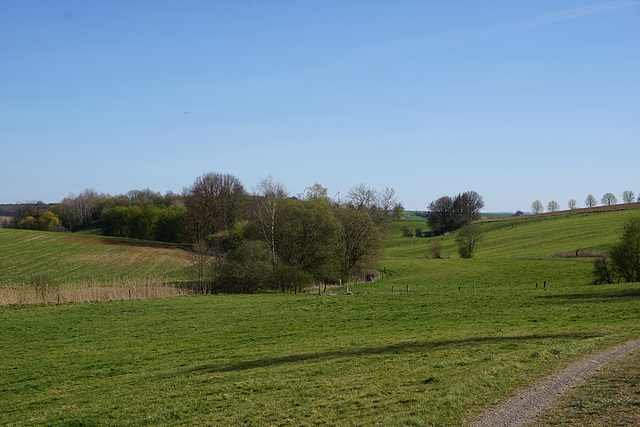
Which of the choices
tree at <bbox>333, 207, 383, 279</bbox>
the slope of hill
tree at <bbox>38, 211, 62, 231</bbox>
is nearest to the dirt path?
tree at <bbox>333, 207, 383, 279</bbox>

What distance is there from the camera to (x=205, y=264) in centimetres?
5259

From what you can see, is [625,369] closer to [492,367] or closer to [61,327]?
[492,367]

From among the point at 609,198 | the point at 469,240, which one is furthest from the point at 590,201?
the point at 469,240

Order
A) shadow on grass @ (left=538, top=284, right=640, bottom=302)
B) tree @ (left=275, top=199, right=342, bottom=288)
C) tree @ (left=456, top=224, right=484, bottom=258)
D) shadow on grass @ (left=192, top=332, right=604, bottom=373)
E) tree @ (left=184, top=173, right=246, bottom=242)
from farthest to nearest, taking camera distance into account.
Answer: tree @ (left=456, top=224, right=484, bottom=258)
tree @ (left=184, top=173, right=246, bottom=242)
tree @ (left=275, top=199, right=342, bottom=288)
shadow on grass @ (left=538, top=284, right=640, bottom=302)
shadow on grass @ (left=192, top=332, right=604, bottom=373)

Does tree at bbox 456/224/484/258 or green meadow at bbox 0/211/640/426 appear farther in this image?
tree at bbox 456/224/484/258

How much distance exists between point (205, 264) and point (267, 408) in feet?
140

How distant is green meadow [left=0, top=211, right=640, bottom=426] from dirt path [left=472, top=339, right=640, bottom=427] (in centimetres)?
36

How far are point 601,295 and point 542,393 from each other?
86.9 ft

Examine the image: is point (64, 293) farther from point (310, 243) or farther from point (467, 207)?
point (467, 207)

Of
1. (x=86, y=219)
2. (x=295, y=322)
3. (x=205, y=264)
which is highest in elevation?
(x=86, y=219)

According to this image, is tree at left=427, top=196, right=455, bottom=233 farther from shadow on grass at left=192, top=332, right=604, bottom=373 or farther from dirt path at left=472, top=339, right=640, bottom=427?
dirt path at left=472, top=339, right=640, bottom=427

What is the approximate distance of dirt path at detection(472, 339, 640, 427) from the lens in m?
8.80

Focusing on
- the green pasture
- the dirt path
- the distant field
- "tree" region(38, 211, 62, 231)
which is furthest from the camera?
"tree" region(38, 211, 62, 231)

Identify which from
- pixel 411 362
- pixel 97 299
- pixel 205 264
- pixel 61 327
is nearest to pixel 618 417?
pixel 411 362
